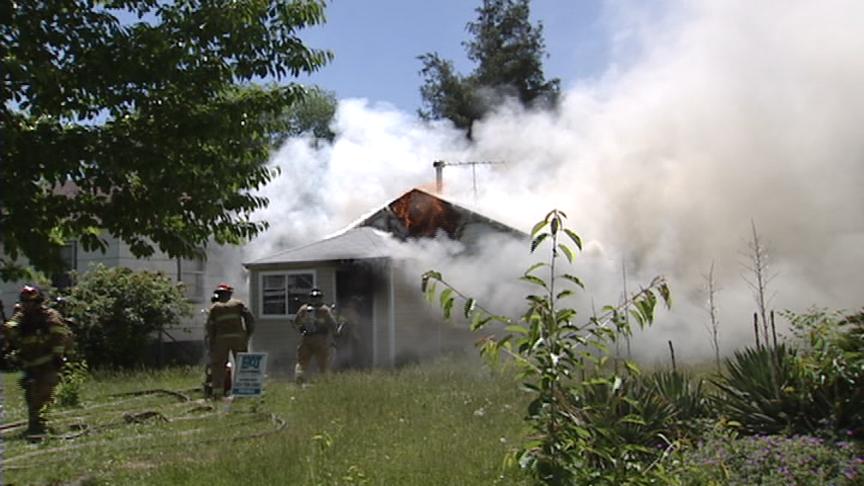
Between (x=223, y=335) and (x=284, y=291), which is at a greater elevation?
(x=284, y=291)

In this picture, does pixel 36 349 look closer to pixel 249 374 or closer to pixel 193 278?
pixel 249 374

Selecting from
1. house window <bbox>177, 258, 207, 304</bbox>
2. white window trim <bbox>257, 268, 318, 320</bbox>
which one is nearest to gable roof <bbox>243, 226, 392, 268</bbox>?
white window trim <bbox>257, 268, 318, 320</bbox>

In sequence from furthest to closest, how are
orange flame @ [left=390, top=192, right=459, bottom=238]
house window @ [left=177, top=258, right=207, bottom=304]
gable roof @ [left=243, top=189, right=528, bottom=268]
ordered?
1. house window @ [left=177, top=258, right=207, bottom=304]
2. orange flame @ [left=390, top=192, right=459, bottom=238]
3. gable roof @ [left=243, top=189, right=528, bottom=268]

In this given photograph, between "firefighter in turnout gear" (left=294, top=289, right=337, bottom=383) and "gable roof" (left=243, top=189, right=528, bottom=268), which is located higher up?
"gable roof" (left=243, top=189, right=528, bottom=268)

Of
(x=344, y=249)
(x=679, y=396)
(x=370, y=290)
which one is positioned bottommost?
(x=679, y=396)

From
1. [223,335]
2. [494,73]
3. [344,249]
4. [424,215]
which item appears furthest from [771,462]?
[494,73]

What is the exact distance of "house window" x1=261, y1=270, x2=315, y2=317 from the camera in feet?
63.1

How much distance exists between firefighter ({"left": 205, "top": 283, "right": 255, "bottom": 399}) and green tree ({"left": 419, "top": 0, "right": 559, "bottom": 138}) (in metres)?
21.9

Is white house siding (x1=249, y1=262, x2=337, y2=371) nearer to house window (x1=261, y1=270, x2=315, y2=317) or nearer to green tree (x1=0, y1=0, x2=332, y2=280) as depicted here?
house window (x1=261, y1=270, x2=315, y2=317)

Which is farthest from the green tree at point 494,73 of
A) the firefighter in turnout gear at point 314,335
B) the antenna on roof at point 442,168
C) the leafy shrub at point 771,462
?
the leafy shrub at point 771,462

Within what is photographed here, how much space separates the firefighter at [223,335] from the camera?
43.3 feet

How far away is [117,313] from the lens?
20.1 m

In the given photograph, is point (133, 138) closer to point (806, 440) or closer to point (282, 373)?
point (806, 440)

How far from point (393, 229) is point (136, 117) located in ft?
43.9
